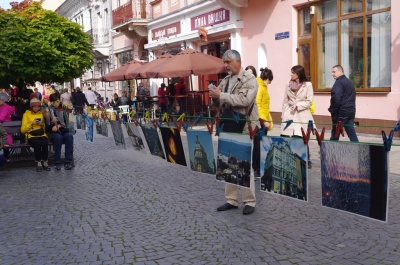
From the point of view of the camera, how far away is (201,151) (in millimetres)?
7297

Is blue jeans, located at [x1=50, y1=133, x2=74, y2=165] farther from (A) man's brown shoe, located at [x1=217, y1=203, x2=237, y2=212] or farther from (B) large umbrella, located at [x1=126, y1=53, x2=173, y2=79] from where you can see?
(B) large umbrella, located at [x1=126, y1=53, x2=173, y2=79]

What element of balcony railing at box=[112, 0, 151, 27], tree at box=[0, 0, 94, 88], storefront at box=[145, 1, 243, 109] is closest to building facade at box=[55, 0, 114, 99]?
balcony railing at box=[112, 0, 151, 27]

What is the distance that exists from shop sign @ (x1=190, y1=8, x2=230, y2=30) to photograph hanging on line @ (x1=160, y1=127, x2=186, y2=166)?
14.2 m

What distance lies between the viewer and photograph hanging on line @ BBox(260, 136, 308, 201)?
5720 mm

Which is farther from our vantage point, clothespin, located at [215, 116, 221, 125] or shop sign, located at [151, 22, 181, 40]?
shop sign, located at [151, 22, 181, 40]

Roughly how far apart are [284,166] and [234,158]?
91 cm

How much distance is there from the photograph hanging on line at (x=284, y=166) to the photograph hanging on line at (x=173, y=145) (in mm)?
1837

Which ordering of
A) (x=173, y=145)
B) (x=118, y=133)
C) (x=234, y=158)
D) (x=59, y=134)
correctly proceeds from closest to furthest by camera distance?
1. (x=234, y=158)
2. (x=173, y=145)
3. (x=118, y=133)
4. (x=59, y=134)

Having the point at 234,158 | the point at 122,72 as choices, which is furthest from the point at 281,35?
the point at 234,158

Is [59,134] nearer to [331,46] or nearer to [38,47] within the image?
[38,47]

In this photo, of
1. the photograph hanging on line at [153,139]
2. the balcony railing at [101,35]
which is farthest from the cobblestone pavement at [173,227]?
the balcony railing at [101,35]

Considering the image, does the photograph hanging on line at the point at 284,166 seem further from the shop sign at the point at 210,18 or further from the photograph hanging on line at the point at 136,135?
the shop sign at the point at 210,18

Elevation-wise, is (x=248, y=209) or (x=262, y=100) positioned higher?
(x=262, y=100)

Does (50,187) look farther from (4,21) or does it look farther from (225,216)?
(4,21)
